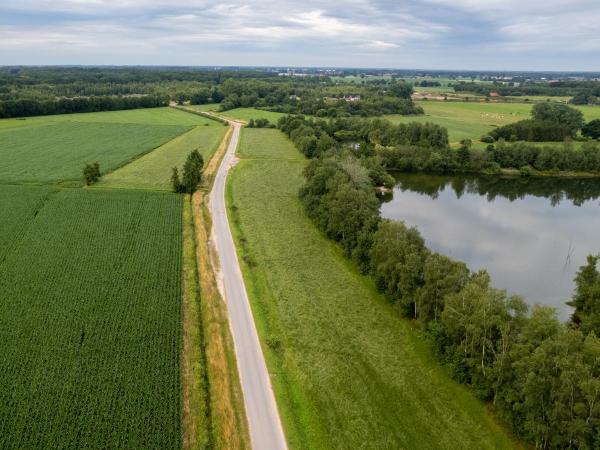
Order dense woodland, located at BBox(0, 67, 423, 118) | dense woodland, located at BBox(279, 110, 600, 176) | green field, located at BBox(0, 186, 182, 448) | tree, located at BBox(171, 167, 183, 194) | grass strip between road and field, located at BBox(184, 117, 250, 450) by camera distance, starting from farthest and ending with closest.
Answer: dense woodland, located at BBox(0, 67, 423, 118)
dense woodland, located at BBox(279, 110, 600, 176)
tree, located at BBox(171, 167, 183, 194)
green field, located at BBox(0, 186, 182, 448)
grass strip between road and field, located at BBox(184, 117, 250, 450)

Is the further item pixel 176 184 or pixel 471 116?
pixel 471 116

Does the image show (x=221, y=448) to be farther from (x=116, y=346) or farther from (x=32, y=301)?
(x=32, y=301)

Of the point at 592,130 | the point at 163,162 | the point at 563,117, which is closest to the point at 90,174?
the point at 163,162

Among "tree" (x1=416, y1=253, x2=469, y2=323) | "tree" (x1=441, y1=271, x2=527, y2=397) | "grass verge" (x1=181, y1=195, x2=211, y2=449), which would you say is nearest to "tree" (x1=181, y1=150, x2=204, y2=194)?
"grass verge" (x1=181, y1=195, x2=211, y2=449)

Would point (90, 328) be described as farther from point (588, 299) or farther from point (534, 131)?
point (534, 131)

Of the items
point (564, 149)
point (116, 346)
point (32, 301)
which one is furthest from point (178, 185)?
point (564, 149)

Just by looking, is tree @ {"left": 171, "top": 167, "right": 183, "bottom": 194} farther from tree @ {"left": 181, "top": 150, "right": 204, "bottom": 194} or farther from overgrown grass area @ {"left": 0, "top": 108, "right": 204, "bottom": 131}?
overgrown grass area @ {"left": 0, "top": 108, "right": 204, "bottom": 131}

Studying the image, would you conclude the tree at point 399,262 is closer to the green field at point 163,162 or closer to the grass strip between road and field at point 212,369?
the grass strip between road and field at point 212,369
